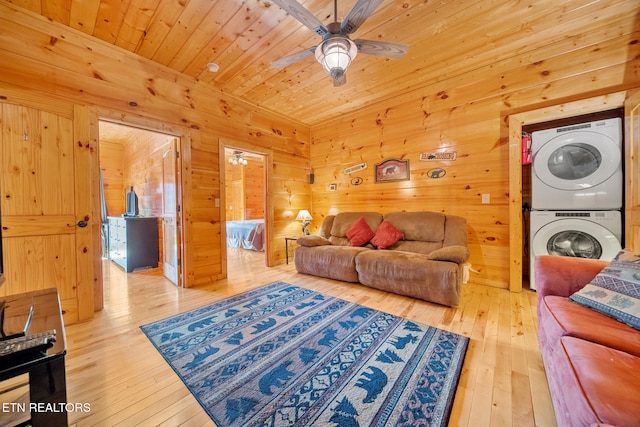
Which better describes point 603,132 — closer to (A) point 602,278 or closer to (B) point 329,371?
(A) point 602,278

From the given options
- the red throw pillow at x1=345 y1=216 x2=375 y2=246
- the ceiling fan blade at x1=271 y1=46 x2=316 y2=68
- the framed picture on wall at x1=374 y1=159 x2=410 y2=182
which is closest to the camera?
the ceiling fan blade at x1=271 y1=46 x2=316 y2=68

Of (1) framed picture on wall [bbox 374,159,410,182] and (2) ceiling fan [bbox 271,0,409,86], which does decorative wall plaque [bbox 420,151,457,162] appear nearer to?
(1) framed picture on wall [bbox 374,159,410,182]

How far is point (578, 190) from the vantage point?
2.42 metres

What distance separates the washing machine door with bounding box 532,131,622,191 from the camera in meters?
2.27

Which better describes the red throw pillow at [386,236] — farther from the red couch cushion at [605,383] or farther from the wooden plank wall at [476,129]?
the red couch cushion at [605,383]

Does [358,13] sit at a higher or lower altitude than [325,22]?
lower

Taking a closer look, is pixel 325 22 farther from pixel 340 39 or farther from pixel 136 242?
pixel 136 242

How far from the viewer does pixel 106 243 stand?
5.03 meters

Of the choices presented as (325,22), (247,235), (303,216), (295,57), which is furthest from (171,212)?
(325,22)

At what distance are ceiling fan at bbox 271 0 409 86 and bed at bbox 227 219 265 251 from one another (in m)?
3.82

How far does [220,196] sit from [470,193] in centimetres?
340

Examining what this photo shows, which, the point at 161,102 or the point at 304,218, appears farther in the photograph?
the point at 304,218

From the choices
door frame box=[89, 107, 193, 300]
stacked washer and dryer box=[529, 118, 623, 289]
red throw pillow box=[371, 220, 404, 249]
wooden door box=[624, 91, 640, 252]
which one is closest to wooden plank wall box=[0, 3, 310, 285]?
door frame box=[89, 107, 193, 300]

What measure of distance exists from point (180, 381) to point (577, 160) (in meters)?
3.98
